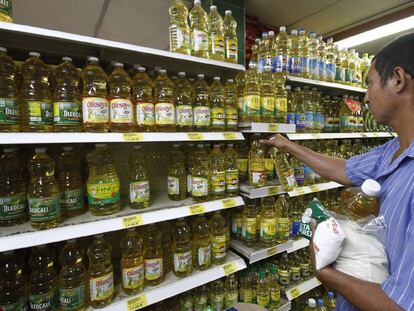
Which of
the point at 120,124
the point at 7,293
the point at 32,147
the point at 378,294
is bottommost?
the point at 7,293

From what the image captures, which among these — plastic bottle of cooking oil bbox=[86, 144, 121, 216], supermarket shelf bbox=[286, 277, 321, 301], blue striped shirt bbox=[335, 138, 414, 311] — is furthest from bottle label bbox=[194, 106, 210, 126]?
supermarket shelf bbox=[286, 277, 321, 301]

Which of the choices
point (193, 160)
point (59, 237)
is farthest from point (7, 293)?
point (193, 160)

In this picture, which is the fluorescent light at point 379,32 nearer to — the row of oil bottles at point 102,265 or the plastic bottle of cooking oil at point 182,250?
the row of oil bottles at point 102,265

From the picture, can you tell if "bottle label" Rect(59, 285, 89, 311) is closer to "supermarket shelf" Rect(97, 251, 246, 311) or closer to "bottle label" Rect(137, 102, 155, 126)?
"supermarket shelf" Rect(97, 251, 246, 311)

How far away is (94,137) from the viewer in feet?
3.60

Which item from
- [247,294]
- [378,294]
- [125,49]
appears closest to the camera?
[378,294]

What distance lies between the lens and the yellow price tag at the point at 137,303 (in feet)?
4.06

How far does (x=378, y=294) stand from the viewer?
2.32 feet

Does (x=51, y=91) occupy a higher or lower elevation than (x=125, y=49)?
lower

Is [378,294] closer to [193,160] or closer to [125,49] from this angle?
[193,160]

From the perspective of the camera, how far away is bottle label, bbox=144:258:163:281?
1343 millimetres

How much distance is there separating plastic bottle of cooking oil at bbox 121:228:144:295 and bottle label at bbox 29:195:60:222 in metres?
0.46

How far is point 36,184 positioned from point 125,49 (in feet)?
2.65

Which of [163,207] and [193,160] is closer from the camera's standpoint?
[163,207]
